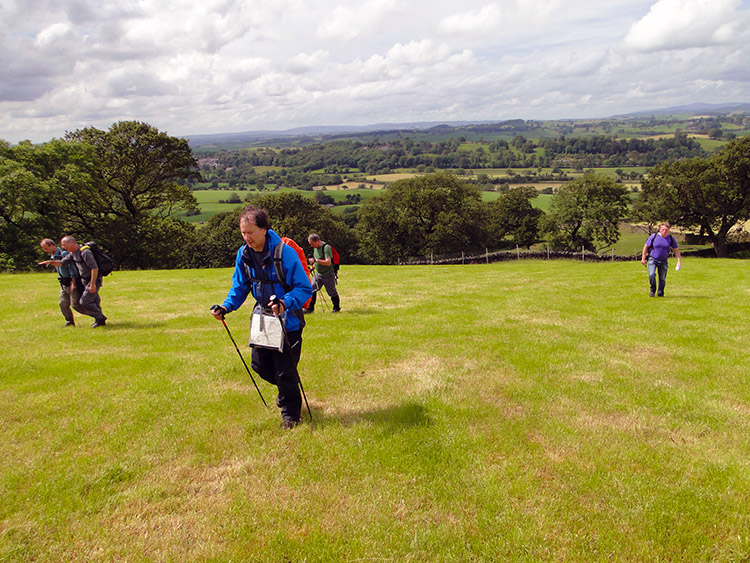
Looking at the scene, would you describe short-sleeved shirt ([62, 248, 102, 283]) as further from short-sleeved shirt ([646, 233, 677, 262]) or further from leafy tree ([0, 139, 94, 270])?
leafy tree ([0, 139, 94, 270])

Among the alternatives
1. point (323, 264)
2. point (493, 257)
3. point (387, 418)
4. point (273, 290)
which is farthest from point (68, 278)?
point (493, 257)

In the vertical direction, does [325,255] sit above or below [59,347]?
above

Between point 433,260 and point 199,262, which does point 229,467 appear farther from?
point 199,262

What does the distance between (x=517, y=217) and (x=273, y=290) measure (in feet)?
282

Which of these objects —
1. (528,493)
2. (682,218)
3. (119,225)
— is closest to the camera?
(528,493)

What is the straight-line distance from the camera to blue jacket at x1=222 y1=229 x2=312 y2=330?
5.70m

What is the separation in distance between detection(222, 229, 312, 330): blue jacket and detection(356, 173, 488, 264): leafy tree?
5580cm

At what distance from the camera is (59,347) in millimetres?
10180

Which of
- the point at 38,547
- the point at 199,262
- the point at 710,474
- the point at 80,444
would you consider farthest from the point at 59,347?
the point at 199,262

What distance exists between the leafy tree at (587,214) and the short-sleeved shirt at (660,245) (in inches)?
2063

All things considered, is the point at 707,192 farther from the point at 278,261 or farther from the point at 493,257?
the point at 278,261

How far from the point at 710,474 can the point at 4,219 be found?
4374 cm

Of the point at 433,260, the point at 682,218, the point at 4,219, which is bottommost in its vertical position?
the point at 433,260

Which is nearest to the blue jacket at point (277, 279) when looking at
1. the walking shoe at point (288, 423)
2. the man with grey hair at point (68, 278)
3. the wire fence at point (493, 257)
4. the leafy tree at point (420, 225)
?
the walking shoe at point (288, 423)
